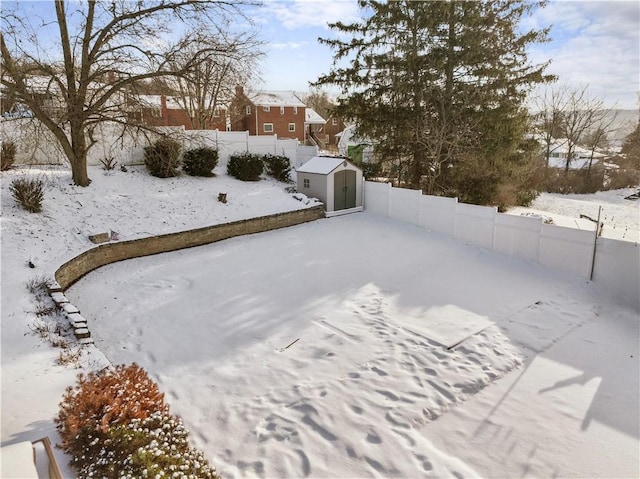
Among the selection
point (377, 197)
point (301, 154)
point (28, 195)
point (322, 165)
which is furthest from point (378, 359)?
point (301, 154)

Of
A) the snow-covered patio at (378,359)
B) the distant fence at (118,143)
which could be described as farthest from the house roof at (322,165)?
the snow-covered patio at (378,359)

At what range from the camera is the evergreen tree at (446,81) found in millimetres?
17172

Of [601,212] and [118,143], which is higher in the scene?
[118,143]

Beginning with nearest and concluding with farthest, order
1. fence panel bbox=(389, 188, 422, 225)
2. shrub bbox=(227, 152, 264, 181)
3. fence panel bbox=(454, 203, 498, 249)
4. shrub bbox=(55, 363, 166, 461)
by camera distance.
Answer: shrub bbox=(55, 363, 166, 461)
fence panel bbox=(454, 203, 498, 249)
fence panel bbox=(389, 188, 422, 225)
shrub bbox=(227, 152, 264, 181)

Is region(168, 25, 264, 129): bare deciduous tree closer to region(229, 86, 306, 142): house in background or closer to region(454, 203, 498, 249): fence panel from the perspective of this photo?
region(454, 203, 498, 249): fence panel

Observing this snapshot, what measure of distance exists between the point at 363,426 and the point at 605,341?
5672 millimetres

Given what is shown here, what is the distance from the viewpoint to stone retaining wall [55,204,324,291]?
10.2m

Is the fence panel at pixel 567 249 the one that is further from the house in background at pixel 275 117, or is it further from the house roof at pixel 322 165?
the house in background at pixel 275 117

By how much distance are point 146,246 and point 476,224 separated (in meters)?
10.2

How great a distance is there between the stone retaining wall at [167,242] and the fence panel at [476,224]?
5347 millimetres

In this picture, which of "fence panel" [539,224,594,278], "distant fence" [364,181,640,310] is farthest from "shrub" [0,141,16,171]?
"fence panel" [539,224,594,278]

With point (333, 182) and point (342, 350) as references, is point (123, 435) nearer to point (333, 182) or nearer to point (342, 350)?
point (342, 350)

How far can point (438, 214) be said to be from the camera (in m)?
15.0

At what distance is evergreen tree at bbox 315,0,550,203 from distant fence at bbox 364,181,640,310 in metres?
3.05
